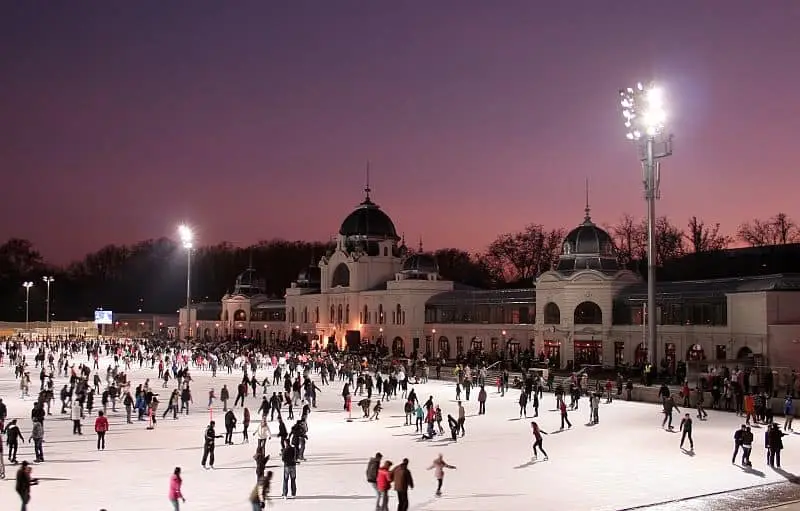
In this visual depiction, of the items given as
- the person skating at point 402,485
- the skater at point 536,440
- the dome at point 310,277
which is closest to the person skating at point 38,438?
the person skating at point 402,485

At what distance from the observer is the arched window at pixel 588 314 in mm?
54344

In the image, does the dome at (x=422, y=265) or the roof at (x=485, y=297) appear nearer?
the roof at (x=485, y=297)

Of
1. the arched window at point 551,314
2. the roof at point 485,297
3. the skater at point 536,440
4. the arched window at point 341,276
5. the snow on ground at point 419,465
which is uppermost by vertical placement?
the arched window at point 341,276

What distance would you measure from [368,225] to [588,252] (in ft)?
106

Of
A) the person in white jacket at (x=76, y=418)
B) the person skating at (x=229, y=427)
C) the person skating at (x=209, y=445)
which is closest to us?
the person skating at (x=209, y=445)

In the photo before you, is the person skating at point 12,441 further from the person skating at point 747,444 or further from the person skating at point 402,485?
the person skating at point 747,444

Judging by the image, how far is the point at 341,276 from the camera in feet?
281

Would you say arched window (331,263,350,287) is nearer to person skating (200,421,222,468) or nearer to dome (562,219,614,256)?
dome (562,219,614,256)

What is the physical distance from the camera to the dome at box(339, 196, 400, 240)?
85.3 meters

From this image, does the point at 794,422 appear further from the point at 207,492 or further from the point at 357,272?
the point at 357,272

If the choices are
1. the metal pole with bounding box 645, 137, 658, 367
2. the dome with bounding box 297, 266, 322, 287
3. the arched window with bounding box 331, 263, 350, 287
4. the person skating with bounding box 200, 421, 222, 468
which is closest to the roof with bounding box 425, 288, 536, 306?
the arched window with bounding box 331, 263, 350, 287

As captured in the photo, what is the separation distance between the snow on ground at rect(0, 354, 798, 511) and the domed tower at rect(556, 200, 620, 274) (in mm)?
25397

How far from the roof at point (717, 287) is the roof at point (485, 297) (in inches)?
343

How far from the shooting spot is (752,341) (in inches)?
1684
